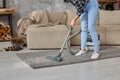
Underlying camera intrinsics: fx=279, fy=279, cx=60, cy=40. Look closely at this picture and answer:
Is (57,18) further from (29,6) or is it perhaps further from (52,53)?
(52,53)

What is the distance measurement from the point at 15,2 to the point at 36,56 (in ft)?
9.18

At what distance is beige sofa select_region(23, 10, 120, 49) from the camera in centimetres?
576

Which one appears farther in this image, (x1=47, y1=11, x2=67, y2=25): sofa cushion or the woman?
(x1=47, y1=11, x2=67, y2=25): sofa cushion

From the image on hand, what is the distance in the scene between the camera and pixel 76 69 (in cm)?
411

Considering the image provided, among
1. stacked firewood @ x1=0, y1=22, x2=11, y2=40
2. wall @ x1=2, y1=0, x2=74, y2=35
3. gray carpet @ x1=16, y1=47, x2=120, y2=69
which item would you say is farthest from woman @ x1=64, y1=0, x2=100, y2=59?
wall @ x1=2, y1=0, x2=74, y2=35

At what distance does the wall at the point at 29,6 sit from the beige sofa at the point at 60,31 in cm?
86

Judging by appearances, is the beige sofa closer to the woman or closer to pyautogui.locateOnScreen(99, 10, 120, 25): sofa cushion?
pyautogui.locateOnScreen(99, 10, 120, 25): sofa cushion

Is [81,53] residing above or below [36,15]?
below

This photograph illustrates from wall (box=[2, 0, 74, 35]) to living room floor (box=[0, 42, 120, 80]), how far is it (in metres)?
2.91

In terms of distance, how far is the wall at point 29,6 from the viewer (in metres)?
7.39

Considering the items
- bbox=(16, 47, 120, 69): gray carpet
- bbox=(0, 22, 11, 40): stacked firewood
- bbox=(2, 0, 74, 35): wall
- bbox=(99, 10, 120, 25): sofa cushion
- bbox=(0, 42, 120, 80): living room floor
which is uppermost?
bbox=(2, 0, 74, 35): wall

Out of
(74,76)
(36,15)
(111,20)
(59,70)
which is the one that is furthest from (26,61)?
(111,20)

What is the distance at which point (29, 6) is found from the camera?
7.46m

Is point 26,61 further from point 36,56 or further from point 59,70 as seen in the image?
point 59,70
